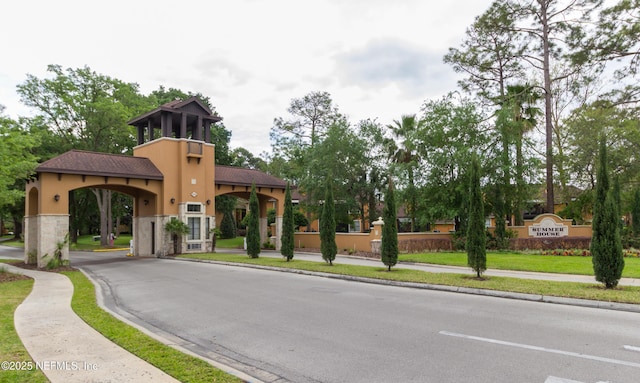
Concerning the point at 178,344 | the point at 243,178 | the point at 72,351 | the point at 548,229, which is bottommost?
the point at 178,344

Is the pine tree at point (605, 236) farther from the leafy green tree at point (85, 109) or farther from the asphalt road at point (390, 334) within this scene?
the leafy green tree at point (85, 109)

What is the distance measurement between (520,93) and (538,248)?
1124cm

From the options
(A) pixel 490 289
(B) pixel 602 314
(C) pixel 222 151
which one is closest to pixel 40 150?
(C) pixel 222 151

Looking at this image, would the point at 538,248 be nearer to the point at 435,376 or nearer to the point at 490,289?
the point at 490,289

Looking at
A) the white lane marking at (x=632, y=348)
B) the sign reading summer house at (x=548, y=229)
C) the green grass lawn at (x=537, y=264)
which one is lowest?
the green grass lawn at (x=537, y=264)

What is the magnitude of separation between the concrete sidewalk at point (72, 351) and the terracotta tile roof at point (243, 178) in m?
20.0

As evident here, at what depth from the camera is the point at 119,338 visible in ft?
21.0

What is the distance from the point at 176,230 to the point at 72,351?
2015 centimetres

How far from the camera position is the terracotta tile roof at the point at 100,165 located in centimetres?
2114

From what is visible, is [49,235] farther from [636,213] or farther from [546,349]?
[636,213]

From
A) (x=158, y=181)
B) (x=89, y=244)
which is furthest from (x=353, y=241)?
(x=89, y=244)

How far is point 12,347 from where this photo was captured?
232 inches

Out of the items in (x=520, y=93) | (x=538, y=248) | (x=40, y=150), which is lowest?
(x=538, y=248)

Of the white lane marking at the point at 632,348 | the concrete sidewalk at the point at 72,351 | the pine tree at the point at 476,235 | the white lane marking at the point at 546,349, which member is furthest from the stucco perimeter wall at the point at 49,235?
the white lane marking at the point at 632,348
